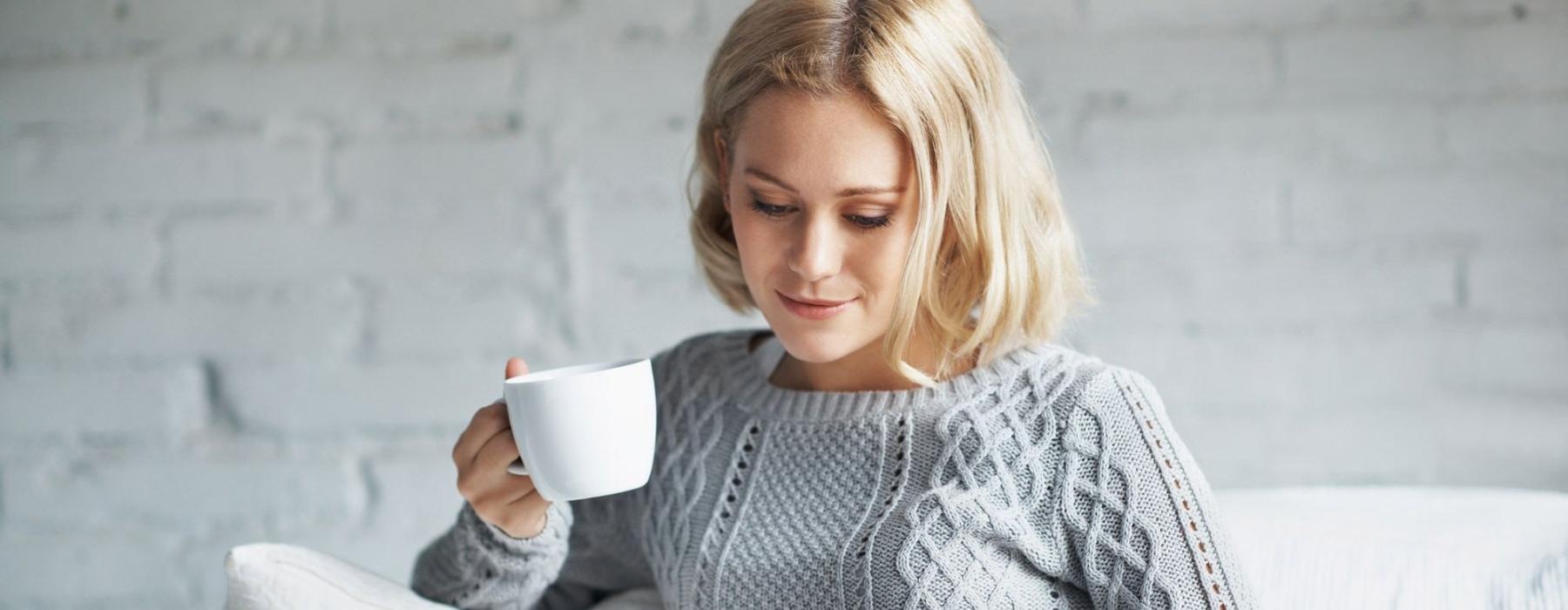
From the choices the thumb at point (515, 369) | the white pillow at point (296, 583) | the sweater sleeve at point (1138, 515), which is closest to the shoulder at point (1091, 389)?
the sweater sleeve at point (1138, 515)

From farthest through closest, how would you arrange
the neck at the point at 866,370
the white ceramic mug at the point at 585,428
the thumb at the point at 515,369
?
the neck at the point at 866,370, the thumb at the point at 515,369, the white ceramic mug at the point at 585,428

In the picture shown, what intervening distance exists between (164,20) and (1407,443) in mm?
1423

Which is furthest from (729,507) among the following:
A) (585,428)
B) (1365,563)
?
(1365,563)

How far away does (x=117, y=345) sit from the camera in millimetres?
1353

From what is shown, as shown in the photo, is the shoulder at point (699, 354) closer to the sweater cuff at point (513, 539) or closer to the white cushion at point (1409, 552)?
the sweater cuff at point (513, 539)

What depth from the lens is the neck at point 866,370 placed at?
3.05 ft

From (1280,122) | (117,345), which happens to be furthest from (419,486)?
(1280,122)

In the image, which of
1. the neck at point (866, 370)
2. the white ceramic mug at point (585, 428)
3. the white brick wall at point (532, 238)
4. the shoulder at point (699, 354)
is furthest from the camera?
the white brick wall at point (532, 238)

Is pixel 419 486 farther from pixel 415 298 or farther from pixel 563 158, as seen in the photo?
pixel 563 158

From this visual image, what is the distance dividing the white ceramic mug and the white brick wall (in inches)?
22.8

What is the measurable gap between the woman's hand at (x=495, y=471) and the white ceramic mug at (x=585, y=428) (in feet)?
0.16

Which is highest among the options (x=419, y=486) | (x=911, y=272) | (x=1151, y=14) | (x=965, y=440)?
(x=1151, y=14)

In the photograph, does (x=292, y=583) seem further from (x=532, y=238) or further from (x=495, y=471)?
(x=532, y=238)

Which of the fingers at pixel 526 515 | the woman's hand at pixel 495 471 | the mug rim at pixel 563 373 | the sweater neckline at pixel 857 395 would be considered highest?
the mug rim at pixel 563 373
